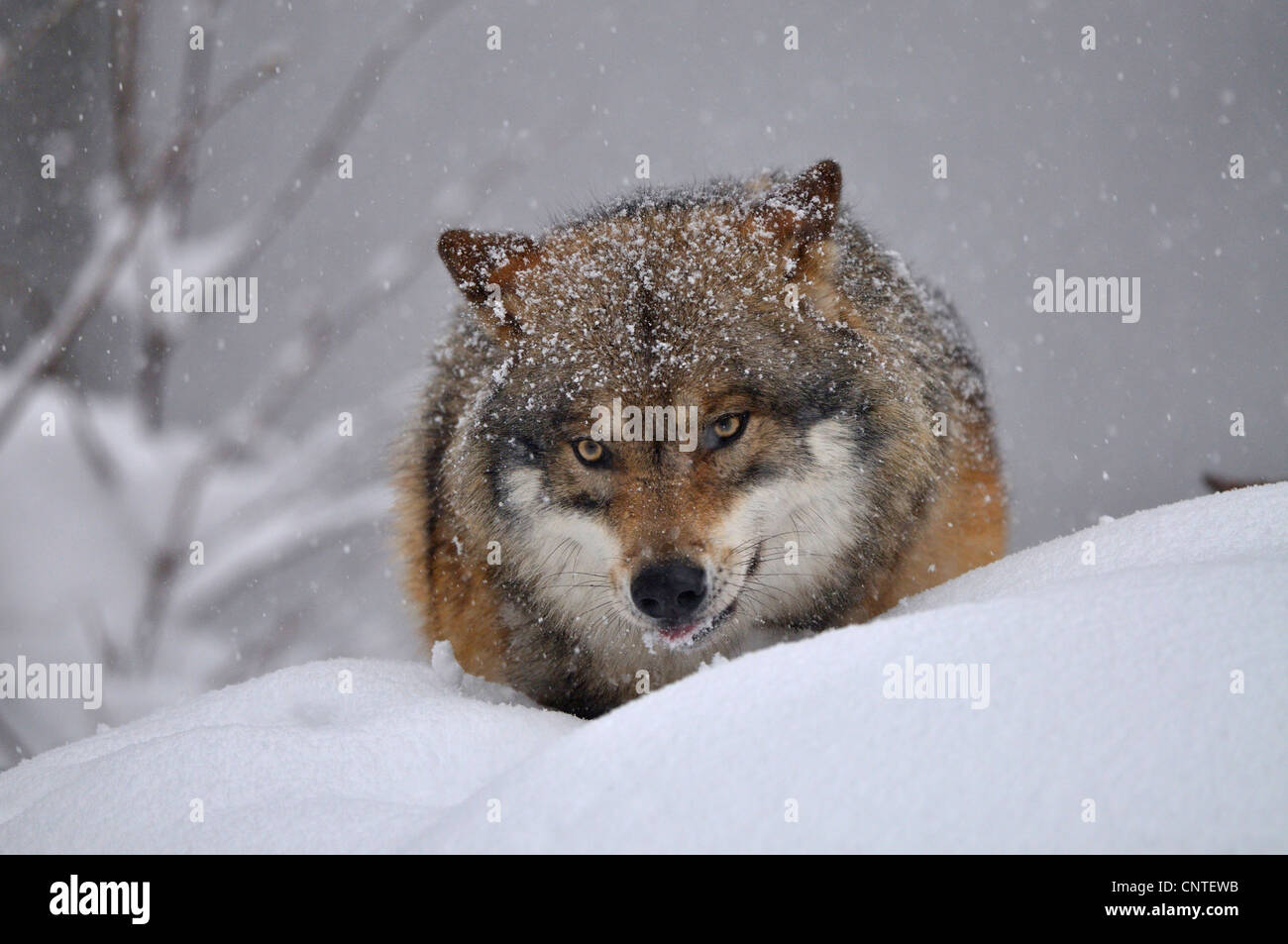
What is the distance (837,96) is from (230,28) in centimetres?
634

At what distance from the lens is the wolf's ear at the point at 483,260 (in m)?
3.02

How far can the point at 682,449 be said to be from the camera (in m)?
2.70

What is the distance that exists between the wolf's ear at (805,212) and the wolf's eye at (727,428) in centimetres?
60

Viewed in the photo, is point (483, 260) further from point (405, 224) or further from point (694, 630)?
point (405, 224)

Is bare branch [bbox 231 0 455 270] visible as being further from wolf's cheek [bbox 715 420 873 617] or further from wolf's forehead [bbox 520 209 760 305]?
wolf's cheek [bbox 715 420 873 617]

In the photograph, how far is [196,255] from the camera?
4.43 meters

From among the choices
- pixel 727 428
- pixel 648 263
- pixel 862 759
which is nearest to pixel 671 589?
pixel 727 428

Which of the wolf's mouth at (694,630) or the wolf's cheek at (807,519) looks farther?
the wolf's cheek at (807,519)

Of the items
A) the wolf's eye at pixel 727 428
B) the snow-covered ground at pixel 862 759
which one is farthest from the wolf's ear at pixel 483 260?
the snow-covered ground at pixel 862 759

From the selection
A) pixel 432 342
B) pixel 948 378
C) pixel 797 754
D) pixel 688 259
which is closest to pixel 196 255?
pixel 432 342

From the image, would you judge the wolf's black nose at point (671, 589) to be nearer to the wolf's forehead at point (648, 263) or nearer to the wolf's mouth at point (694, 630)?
the wolf's mouth at point (694, 630)

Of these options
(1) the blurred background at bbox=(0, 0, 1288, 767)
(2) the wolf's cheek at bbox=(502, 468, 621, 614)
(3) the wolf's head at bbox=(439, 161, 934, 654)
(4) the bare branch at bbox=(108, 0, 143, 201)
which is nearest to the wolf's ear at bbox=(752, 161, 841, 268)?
(3) the wolf's head at bbox=(439, 161, 934, 654)

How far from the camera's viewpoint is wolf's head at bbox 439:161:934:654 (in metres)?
2.66

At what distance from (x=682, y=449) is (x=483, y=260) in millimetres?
939
